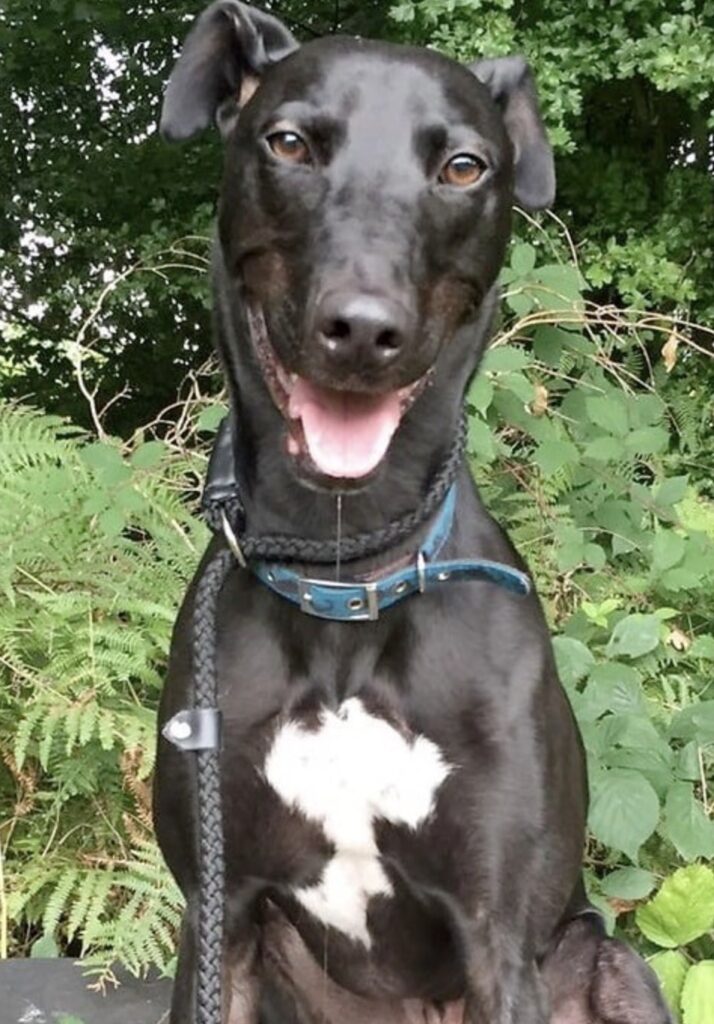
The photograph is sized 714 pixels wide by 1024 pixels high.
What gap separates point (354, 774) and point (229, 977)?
43 centimetres

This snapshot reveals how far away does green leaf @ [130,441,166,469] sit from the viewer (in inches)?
139

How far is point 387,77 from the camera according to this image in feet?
6.42

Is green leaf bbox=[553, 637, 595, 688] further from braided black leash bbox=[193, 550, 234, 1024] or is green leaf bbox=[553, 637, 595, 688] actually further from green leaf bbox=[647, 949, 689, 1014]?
braided black leash bbox=[193, 550, 234, 1024]

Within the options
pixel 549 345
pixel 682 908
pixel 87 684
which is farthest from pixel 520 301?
pixel 682 908

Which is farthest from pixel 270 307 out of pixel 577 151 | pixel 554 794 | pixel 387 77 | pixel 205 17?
pixel 577 151

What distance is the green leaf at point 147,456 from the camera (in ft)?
11.6

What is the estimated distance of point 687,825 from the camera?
279cm

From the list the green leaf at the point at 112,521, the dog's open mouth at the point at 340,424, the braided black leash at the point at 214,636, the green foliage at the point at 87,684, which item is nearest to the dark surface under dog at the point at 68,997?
the green foliage at the point at 87,684

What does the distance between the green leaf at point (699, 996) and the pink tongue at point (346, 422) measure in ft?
4.48

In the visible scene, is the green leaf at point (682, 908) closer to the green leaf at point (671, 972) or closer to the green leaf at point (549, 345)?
the green leaf at point (671, 972)

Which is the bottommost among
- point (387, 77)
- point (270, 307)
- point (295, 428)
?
point (295, 428)

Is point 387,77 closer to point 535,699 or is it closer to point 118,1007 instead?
point 535,699

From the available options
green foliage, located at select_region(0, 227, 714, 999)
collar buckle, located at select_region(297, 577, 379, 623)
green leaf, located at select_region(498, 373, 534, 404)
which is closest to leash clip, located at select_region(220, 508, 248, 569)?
collar buckle, located at select_region(297, 577, 379, 623)

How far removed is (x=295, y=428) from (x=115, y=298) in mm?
5608
